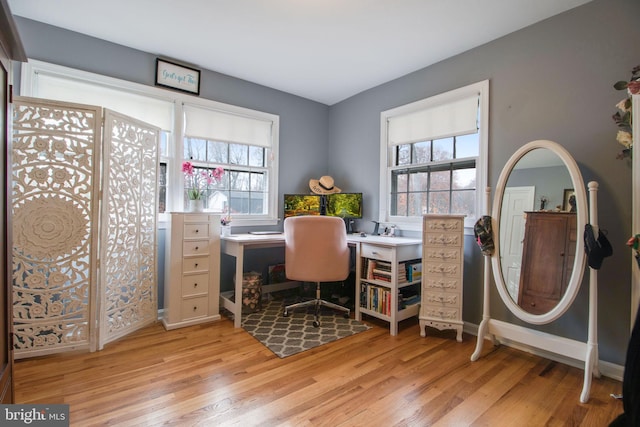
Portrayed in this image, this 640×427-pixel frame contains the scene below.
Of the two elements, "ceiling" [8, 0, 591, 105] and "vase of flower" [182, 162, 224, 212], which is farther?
"vase of flower" [182, 162, 224, 212]

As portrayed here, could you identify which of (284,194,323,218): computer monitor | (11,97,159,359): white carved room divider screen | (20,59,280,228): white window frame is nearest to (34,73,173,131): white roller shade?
(20,59,280,228): white window frame

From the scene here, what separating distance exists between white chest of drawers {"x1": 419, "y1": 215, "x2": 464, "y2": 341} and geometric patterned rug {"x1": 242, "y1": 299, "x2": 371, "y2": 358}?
1.97ft

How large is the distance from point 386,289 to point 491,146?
152 cm

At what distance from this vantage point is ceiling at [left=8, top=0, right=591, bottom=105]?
2.20 m

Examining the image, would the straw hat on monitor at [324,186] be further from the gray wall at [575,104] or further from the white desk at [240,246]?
the gray wall at [575,104]

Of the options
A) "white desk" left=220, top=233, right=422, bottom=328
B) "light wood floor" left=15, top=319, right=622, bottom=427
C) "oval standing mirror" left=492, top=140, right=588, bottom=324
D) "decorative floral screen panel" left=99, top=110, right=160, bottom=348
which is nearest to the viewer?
"light wood floor" left=15, top=319, right=622, bottom=427

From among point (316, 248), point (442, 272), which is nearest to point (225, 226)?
point (316, 248)

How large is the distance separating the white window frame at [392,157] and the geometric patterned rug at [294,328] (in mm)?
1171

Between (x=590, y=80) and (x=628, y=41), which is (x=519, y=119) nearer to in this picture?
(x=590, y=80)

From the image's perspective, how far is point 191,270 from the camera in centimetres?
276

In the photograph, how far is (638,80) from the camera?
1.70m

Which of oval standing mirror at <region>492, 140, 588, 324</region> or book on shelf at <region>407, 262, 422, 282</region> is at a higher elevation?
oval standing mirror at <region>492, 140, 588, 324</region>

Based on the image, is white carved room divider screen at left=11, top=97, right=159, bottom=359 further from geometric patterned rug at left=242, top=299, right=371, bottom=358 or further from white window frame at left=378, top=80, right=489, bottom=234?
white window frame at left=378, top=80, right=489, bottom=234
